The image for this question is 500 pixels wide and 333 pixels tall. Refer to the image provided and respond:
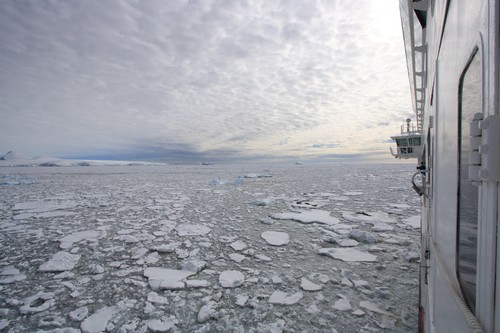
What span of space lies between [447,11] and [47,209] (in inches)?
318

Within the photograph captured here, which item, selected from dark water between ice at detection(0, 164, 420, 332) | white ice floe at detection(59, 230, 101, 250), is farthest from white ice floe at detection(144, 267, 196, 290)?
white ice floe at detection(59, 230, 101, 250)

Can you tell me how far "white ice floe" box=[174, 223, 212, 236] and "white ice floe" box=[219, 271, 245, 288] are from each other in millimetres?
1507

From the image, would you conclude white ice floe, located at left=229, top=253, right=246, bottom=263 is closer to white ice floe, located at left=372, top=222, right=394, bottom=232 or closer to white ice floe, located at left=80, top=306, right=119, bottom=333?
white ice floe, located at left=80, top=306, right=119, bottom=333

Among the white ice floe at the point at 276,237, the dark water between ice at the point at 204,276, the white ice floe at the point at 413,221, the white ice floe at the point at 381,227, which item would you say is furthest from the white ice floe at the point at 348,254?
the white ice floe at the point at 413,221

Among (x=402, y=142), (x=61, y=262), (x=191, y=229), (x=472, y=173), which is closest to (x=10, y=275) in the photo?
(x=61, y=262)

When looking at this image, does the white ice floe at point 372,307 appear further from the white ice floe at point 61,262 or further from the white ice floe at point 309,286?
the white ice floe at point 61,262

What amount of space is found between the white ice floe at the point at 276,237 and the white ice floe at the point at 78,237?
2.77 meters

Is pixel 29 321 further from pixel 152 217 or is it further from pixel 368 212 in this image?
pixel 368 212

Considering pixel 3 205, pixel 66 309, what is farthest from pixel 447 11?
pixel 3 205

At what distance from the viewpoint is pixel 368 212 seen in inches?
219

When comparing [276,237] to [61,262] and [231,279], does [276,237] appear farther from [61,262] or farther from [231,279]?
[61,262]

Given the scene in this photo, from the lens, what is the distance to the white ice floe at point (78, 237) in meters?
3.49

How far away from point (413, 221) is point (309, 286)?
3533mm

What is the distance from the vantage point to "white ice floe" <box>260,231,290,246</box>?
3676 mm
